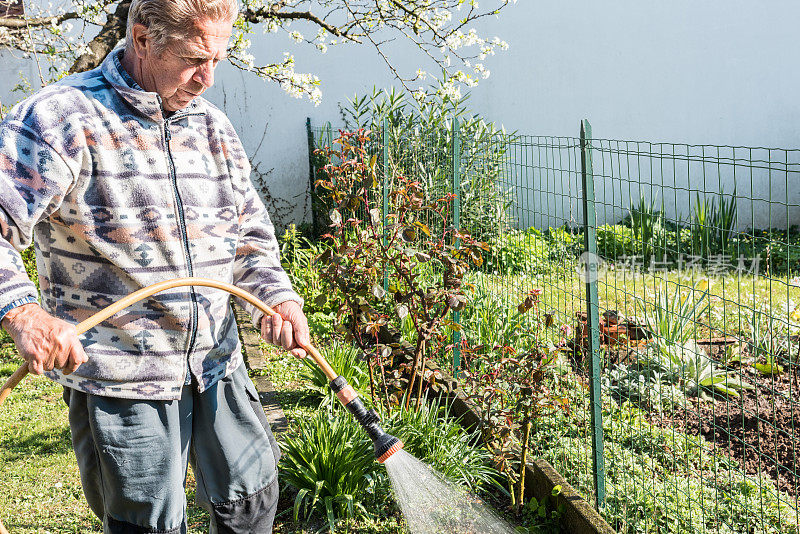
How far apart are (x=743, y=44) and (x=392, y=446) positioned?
31.2 ft

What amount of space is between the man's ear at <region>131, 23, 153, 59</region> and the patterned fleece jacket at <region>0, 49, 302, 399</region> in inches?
3.1

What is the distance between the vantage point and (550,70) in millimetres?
9648

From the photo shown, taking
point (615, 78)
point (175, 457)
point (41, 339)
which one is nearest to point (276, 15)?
point (175, 457)

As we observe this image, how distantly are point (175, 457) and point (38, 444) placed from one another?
2.40 m

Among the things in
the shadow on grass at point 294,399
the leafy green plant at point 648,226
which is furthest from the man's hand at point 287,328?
the shadow on grass at point 294,399

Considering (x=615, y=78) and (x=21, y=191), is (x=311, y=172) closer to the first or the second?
(x=615, y=78)

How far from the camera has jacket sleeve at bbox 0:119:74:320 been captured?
1.60 m

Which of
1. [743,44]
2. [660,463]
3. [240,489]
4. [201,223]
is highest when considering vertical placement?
[743,44]

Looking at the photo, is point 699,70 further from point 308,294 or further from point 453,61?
point 308,294

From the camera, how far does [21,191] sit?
5.34 feet

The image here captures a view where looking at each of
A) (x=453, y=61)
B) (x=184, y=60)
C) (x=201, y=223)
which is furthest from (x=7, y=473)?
(x=453, y=61)

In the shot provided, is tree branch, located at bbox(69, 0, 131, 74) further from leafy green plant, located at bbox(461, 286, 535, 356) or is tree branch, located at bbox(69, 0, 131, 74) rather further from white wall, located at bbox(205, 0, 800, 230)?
white wall, located at bbox(205, 0, 800, 230)

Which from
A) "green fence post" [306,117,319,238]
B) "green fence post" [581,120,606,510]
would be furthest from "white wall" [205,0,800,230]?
"green fence post" [581,120,606,510]

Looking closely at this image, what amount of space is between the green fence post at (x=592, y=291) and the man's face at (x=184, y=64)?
5.32 feet
